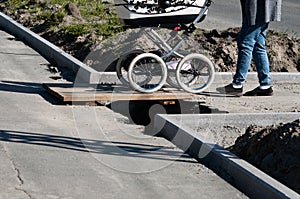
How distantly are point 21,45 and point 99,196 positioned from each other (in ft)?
26.7

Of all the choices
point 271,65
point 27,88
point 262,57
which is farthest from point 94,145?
point 271,65

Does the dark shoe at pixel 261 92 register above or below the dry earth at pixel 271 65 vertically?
below

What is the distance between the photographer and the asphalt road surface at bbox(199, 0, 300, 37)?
17.9m

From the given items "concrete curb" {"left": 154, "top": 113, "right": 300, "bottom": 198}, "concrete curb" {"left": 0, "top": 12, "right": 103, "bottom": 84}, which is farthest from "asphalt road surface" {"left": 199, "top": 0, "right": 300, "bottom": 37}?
"concrete curb" {"left": 154, "top": 113, "right": 300, "bottom": 198}

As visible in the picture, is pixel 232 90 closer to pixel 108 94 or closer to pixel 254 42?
pixel 254 42

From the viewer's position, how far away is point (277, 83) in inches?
459

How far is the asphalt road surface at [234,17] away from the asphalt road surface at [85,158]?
806 cm

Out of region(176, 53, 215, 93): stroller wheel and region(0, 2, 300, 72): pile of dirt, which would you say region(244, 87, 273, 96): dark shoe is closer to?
region(176, 53, 215, 93): stroller wheel

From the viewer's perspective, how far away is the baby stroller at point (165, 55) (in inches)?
404

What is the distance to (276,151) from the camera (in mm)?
7605

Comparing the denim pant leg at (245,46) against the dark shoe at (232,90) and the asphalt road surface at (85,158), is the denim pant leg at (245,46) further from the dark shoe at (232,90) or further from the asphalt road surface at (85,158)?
the asphalt road surface at (85,158)

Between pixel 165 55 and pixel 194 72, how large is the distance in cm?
41

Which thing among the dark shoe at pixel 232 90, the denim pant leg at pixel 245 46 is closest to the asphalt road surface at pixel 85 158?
the dark shoe at pixel 232 90

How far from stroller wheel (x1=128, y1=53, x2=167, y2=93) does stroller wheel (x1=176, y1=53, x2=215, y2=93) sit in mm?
227
